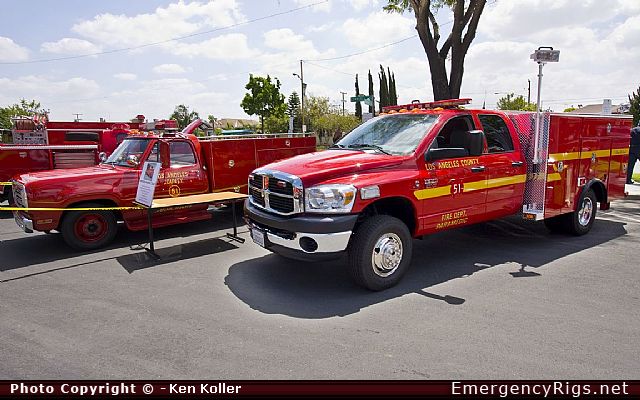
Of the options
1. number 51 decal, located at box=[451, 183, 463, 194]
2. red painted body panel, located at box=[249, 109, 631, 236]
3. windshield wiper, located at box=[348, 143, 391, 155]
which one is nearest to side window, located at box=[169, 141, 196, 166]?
red painted body panel, located at box=[249, 109, 631, 236]

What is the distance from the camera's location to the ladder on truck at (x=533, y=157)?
6.18m

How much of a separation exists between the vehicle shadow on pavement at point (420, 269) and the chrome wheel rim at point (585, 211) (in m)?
0.25

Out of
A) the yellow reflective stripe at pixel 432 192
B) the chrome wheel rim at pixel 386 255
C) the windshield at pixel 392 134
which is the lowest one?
the chrome wheel rim at pixel 386 255

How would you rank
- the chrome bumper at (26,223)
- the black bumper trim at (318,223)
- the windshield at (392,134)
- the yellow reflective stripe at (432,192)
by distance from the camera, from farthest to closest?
the chrome bumper at (26,223), the windshield at (392,134), the yellow reflective stripe at (432,192), the black bumper trim at (318,223)

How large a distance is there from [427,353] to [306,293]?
1.70m

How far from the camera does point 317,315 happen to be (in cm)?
432

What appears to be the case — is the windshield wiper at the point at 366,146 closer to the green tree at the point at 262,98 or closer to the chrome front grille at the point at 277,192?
the chrome front grille at the point at 277,192

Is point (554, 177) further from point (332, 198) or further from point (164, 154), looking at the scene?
point (164, 154)

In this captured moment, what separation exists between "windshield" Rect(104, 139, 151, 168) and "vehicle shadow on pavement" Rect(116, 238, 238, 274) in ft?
5.61

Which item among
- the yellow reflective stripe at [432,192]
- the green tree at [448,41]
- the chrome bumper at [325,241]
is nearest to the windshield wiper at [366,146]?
the yellow reflective stripe at [432,192]

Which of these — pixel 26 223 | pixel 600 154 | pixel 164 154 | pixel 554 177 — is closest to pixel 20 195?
pixel 26 223

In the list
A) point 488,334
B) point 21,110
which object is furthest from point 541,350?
point 21,110

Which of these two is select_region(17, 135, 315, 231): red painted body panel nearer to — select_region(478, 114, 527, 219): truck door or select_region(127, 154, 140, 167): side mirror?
select_region(127, 154, 140, 167): side mirror

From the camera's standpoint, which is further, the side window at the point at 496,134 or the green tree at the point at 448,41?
the green tree at the point at 448,41
